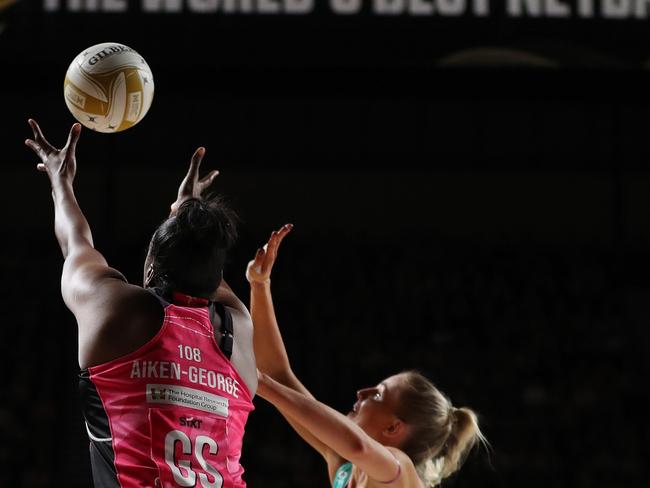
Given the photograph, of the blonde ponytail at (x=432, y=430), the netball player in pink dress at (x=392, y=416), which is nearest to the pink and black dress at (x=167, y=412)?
the netball player in pink dress at (x=392, y=416)

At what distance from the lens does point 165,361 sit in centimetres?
225

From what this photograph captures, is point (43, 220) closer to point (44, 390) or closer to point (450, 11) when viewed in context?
point (44, 390)

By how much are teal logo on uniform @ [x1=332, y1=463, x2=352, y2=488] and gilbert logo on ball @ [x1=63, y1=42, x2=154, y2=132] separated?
1.42 meters

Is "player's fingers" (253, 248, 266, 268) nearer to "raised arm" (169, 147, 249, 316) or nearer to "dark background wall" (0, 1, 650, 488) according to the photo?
"raised arm" (169, 147, 249, 316)

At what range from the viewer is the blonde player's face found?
11.4 feet

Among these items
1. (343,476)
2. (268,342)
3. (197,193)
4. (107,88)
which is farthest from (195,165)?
(343,476)

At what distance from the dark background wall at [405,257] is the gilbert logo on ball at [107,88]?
4.14m

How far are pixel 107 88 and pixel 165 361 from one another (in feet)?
4.17

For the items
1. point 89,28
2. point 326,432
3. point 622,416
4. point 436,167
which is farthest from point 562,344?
point 326,432

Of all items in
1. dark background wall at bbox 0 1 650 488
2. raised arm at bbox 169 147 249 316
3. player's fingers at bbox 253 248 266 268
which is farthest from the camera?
dark background wall at bbox 0 1 650 488

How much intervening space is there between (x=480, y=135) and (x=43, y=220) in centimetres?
459

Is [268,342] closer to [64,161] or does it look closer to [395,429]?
[395,429]

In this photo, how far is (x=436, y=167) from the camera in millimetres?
9211

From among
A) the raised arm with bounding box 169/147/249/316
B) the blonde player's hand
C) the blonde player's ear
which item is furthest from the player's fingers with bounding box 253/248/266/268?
the blonde player's ear
